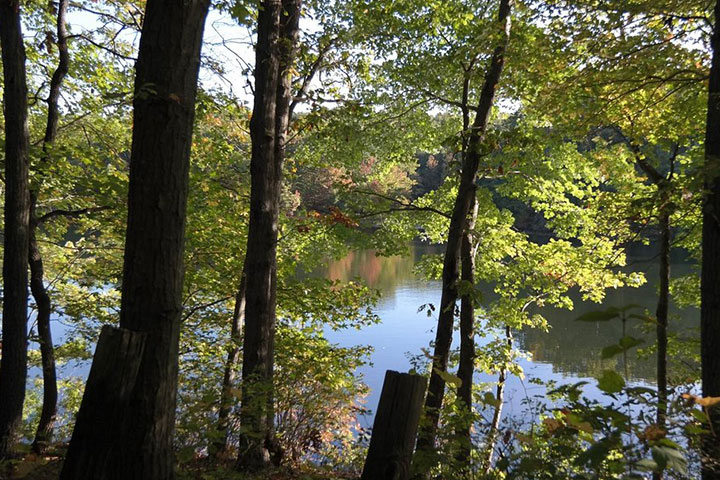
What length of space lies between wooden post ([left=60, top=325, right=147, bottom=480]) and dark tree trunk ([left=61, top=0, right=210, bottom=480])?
0.66 ft

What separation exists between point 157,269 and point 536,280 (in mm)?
9606

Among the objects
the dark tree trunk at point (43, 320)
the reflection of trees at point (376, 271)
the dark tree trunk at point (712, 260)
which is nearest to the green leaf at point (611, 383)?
the dark tree trunk at point (712, 260)

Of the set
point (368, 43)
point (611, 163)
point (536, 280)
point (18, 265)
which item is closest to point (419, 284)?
point (536, 280)

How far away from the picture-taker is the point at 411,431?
224 cm

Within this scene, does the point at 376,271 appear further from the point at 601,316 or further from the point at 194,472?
the point at 601,316

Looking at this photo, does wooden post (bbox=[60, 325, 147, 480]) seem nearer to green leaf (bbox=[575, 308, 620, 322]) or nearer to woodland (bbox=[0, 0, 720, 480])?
woodland (bbox=[0, 0, 720, 480])

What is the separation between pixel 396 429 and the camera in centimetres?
221

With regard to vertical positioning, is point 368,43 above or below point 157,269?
above

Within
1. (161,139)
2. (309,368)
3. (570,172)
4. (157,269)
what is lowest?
(309,368)

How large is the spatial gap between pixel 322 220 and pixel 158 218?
5.67 m

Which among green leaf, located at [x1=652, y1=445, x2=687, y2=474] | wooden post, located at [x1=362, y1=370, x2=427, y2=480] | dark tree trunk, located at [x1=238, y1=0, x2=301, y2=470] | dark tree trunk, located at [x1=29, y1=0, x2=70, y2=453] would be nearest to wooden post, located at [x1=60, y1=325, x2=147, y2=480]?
wooden post, located at [x1=362, y1=370, x2=427, y2=480]

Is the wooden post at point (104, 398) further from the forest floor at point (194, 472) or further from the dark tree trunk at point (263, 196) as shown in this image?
the dark tree trunk at point (263, 196)

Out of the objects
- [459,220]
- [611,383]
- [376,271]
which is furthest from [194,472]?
[376,271]

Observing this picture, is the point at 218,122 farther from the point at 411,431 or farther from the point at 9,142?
the point at 411,431
